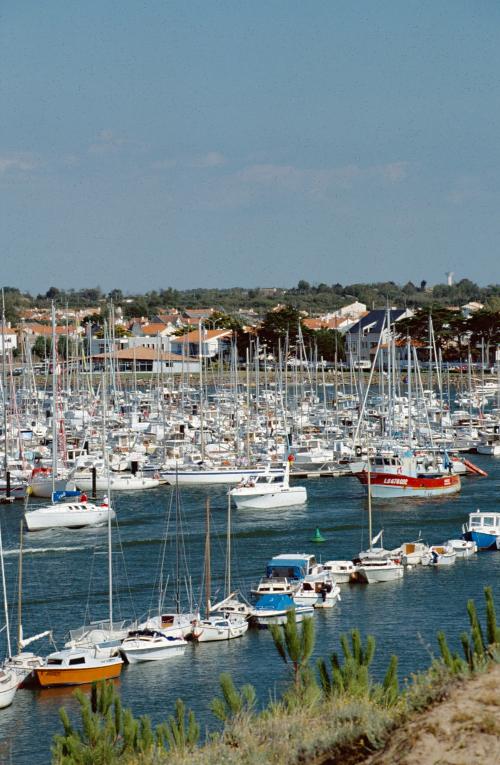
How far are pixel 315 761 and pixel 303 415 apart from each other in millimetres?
59346

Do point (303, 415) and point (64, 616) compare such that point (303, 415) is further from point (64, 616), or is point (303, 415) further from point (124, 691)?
point (124, 691)

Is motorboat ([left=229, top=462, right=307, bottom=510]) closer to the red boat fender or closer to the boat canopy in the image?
the red boat fender

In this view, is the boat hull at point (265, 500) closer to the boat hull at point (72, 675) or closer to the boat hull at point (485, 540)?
the boat hull at point (485, 540)

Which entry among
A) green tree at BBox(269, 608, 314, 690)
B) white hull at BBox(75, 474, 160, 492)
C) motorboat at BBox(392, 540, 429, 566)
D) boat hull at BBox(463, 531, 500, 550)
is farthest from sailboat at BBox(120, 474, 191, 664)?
white hull at BBox(75, 474, 160, 492)

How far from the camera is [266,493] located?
4675cm

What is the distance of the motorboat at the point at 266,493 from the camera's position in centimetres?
4662

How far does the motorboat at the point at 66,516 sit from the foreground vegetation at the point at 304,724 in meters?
25.0

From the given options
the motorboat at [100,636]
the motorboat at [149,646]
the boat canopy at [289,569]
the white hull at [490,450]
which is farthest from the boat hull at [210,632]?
the white hull at [490,450]

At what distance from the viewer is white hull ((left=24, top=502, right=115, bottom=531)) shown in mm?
41469

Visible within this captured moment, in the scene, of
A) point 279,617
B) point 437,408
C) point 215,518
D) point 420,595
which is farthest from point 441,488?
point 437,408

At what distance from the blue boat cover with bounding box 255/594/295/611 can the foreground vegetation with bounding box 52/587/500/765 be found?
11991mm

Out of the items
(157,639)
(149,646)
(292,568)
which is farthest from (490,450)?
(149,646)

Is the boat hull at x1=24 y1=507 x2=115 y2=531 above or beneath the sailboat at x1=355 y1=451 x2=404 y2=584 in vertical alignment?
above

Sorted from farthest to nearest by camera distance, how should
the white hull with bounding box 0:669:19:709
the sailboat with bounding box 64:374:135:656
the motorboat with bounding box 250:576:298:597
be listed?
1. the motorboat with bounding box 250:576:298:597
2. the sailboat with bounding box 64:374:135:656
3. the white hull with bounding box 0:669:19:709
